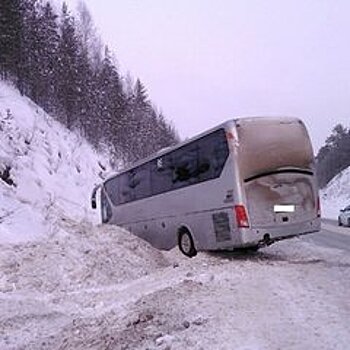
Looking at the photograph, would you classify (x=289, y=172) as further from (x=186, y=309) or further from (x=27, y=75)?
(x=27, y=75)

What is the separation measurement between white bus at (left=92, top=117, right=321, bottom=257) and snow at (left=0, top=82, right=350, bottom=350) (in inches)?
29.7

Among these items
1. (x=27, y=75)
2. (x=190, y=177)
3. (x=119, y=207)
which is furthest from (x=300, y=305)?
(x=27, y=75)

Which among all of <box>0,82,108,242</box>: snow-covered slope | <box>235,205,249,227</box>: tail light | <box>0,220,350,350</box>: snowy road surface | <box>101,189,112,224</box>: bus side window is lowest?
<box>0,220,350,350</box>: snowy road surface

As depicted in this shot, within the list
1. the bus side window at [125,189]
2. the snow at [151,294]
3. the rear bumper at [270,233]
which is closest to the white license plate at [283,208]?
the rear bumper at [270,233]

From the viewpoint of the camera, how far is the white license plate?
14.5 m

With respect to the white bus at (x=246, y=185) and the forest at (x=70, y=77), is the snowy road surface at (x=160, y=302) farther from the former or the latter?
the forest at (x=70, y=77)

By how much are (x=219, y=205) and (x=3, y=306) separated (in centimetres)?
583

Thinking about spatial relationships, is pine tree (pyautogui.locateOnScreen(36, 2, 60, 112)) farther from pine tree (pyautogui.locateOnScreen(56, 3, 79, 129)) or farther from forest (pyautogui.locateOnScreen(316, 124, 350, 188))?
forest (pyautogui.locateOnScreen(316, 124, 350, 188))

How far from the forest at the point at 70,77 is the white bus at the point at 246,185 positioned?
3025 centimetres

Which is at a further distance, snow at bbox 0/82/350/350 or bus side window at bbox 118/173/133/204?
bus side window at bbox 118/173/133/204

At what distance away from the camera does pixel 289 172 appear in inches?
583

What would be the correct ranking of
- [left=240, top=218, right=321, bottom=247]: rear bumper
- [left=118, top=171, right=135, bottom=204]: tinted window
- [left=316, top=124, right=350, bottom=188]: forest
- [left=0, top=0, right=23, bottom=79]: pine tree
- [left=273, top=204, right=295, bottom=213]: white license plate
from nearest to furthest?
[left=240, top=218, right=321, bottom=247]: rear bumper → [left=273, top=204, right=295, bottom=213]: white license plate → [left=118, top=171, right=135, bottom=204]: tinted window → [left=0, top=0, right=23, bottom=79]: pine tree → [left=316, top=124, right=350, bottom=188]: forest

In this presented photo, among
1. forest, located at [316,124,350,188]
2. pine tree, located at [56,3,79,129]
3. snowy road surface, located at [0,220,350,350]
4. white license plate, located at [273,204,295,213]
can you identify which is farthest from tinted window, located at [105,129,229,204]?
forest, located at [316,124,350,188]

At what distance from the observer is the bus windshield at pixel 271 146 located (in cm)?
1436
